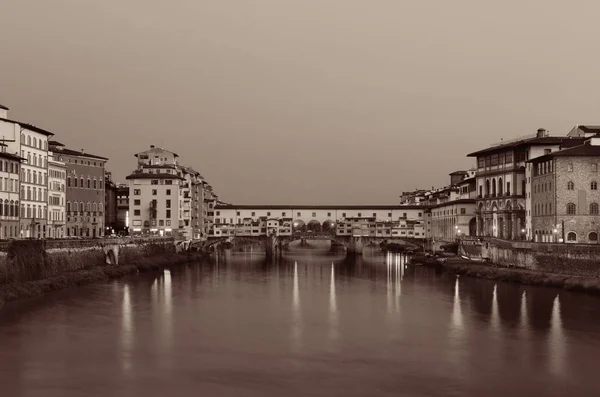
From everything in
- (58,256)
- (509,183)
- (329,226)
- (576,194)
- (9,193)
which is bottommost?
(58,256)

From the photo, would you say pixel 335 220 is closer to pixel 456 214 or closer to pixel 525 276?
pixel 456 214

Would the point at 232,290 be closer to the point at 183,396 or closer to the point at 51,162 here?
the point at 183,396

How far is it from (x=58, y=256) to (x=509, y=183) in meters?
46.8

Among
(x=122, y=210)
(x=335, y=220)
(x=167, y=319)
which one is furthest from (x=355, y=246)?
(x=167, y=319)

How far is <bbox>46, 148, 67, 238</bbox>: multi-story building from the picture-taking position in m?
75.7

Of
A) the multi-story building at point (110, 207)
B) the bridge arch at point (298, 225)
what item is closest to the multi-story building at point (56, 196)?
the multi-story building at point (110, 207)

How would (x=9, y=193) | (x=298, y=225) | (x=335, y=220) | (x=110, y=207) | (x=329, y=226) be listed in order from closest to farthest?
Result: (x=9, y=193) < (x=110, y=207) < (x=335, y=220) < (x=298, y=225) < (x=329, y=226)

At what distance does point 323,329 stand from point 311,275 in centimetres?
3126

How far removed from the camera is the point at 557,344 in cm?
3033

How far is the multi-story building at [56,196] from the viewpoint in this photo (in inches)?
2980

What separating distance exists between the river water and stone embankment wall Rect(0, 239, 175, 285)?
2.46m

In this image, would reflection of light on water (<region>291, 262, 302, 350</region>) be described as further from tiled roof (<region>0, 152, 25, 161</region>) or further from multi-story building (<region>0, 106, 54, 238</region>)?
multi-story building (<region>0, 106, 54, 238</region>)

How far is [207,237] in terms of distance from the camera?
11200 centimetres

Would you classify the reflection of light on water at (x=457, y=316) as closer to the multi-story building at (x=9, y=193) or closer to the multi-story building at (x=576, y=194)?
the multi-story building at (x=576, y=194)
